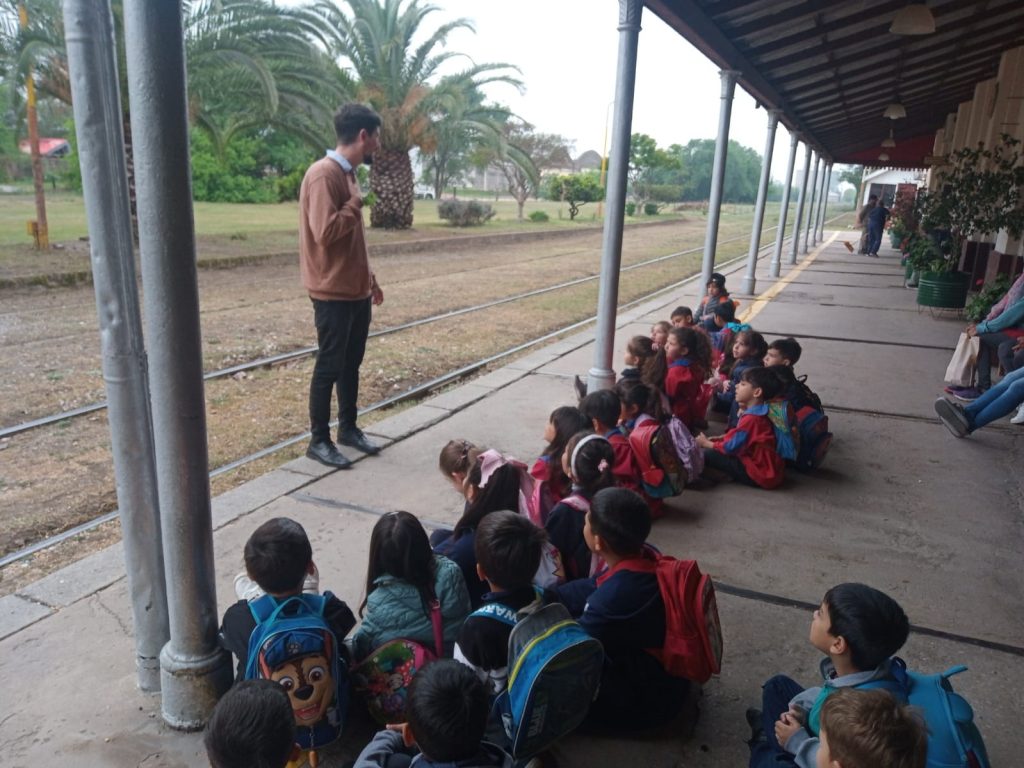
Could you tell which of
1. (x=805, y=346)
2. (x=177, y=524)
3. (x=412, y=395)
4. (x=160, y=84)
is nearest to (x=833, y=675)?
(x=177, y=524)

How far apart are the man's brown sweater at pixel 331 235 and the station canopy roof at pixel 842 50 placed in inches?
103

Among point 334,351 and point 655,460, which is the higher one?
point 334,351

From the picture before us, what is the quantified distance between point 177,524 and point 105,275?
714 millimetres

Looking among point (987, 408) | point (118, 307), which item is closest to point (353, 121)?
point (118, 307)

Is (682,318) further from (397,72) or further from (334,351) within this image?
(397,72)

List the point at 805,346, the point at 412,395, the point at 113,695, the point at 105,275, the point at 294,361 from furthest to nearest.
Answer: the point at 805,346
the point at 294,361
the point at 412,395
the point at 113,695
the point at 105,275

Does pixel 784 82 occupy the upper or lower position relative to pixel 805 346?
upper

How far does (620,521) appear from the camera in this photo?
7.68ft

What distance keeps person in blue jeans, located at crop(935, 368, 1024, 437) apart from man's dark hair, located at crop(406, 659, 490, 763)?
4692mm

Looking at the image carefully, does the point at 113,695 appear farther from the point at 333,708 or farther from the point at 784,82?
the point at 784,82

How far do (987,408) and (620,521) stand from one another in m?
4.03

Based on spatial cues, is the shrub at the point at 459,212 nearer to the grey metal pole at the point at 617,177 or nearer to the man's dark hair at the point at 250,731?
the grey metal pole at the point at 617,177

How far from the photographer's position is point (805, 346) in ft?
27.1

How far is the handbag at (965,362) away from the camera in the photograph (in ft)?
20.4
